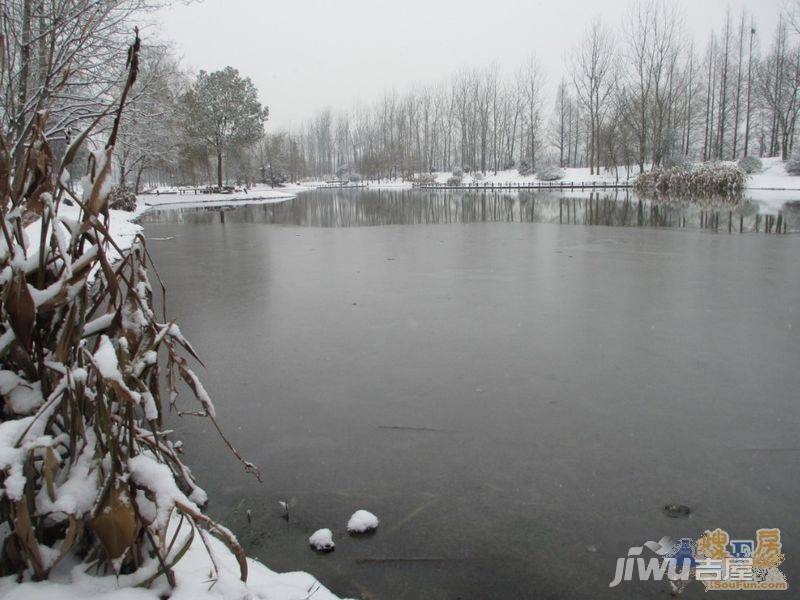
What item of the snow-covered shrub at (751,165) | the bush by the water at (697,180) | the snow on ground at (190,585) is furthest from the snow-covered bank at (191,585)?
the snow-covered shrub at (751,165)

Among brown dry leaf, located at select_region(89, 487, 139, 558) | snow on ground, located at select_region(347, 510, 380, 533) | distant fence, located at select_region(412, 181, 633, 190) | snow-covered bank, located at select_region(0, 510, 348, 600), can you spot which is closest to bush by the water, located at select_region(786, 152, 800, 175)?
distant fence, located at select_region(412, 181, 633, 190)

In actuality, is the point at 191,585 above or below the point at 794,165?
below

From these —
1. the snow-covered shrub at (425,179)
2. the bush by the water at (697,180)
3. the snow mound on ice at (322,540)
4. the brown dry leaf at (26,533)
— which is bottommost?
the snow mound on ice at (322,540)

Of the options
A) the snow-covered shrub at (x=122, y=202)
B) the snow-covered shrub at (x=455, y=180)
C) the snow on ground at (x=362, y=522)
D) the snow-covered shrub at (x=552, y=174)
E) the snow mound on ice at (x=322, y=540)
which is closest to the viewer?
the snow mound on ice at (x=322, y=540)

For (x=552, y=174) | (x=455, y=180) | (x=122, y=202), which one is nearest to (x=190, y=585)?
(x=122, y=202)

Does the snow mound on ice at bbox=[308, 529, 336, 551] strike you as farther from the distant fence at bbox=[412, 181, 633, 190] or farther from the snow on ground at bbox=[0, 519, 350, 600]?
the distant fence at bbox=[412, 181, 633, 190]

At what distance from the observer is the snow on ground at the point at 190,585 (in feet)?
5.34

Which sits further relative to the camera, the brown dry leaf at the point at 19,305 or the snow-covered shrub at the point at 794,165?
the snow-covered shrub at the point at 794,165

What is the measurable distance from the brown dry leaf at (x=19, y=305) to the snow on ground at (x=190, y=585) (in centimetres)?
73

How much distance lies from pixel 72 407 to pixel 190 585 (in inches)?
26.0

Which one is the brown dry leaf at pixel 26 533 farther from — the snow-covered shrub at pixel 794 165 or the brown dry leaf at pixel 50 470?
the snow-covered shrub at pixel 794 165

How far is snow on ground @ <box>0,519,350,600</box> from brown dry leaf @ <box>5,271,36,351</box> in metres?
0.73

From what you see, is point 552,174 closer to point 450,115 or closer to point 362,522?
point 450,115

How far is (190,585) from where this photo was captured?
178cm
